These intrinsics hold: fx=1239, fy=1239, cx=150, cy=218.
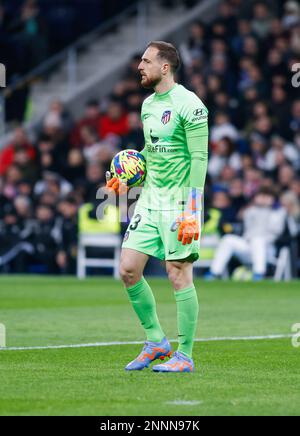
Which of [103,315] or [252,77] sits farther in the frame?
[252,77]

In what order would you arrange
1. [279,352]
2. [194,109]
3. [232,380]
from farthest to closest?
[279,352] → [194,109] → [232,380]

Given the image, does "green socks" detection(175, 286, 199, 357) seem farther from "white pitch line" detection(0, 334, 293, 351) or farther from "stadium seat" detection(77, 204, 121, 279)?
"stadium seat" detection(77, 204, 121, 279)

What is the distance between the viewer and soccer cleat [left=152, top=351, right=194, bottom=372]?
29.6 feet

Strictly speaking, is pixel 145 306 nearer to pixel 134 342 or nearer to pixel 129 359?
pixel 129 359

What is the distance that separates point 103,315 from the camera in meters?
14.3

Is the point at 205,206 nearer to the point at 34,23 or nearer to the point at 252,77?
the point at 252,77

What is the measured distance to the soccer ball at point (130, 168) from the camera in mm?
9297

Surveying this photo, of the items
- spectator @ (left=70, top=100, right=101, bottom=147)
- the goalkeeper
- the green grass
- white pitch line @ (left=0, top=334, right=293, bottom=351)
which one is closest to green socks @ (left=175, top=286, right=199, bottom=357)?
the goalkeeper

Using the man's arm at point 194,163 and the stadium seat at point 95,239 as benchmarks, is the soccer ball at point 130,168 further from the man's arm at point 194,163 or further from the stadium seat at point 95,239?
the stadium seat at point 95,239

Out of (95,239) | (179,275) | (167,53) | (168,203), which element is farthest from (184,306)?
(95,239)

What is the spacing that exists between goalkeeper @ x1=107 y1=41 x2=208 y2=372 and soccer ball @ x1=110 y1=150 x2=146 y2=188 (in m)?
0.06

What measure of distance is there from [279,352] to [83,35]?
787 inches

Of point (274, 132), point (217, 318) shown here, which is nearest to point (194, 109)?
point (217, 318)

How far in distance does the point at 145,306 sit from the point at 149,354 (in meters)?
0.36
